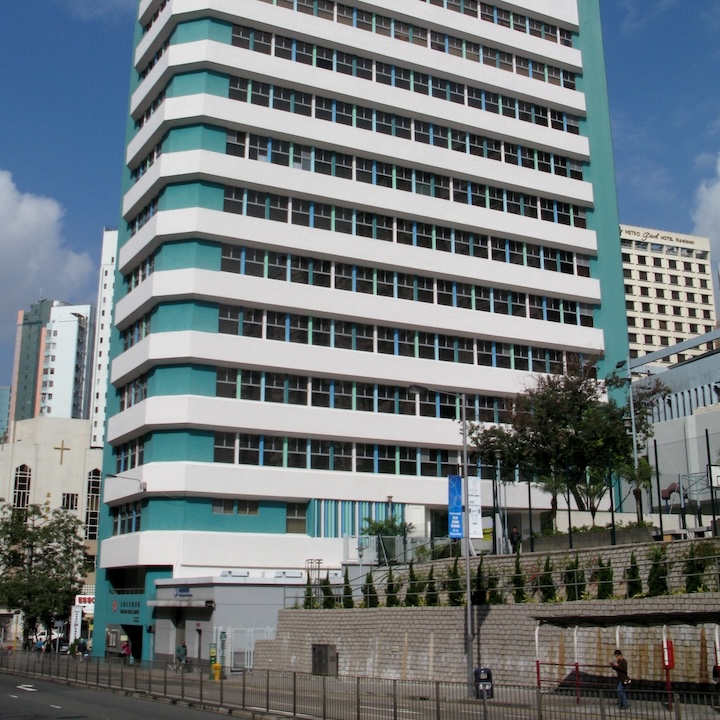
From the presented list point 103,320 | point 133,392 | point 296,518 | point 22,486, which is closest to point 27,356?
point 103,320

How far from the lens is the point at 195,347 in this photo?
4894cm

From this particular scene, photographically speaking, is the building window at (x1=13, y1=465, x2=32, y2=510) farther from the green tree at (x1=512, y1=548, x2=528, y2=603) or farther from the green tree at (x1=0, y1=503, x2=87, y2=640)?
the green tree at (x1=512, y1=548, x2=528, y2=603)

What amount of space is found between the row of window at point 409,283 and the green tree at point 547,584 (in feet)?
85.5

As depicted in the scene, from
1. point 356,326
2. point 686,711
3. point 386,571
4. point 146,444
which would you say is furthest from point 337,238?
point 686,711

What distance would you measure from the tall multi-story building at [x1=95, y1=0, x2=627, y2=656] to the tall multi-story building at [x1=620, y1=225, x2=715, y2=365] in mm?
68081

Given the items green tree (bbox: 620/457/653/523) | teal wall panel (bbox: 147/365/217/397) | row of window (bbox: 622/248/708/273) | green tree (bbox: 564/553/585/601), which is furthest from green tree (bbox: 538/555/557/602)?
row of window (bbox: 622/248/708/273)

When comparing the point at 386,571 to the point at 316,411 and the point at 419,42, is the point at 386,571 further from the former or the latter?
the point at 419,42

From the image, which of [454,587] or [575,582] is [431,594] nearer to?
[454,587]

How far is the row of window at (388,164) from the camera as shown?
53.5 metres

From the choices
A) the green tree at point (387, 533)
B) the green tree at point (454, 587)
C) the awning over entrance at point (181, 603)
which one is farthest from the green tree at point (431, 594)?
the awning over entrance at point (181, 603)

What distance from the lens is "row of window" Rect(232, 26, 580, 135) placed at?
55.2 m

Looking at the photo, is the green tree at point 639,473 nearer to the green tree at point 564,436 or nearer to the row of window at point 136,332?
the green tree at point 564,436

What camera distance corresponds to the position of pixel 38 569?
64.2 m

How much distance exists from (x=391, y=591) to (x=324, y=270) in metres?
21.4
